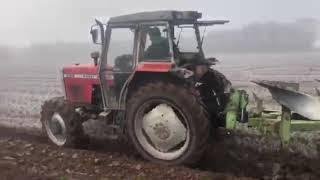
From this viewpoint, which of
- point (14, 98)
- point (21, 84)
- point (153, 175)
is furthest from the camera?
point (21, 84)

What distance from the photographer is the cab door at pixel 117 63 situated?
8.73 meters

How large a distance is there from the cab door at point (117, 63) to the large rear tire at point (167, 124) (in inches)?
21.7

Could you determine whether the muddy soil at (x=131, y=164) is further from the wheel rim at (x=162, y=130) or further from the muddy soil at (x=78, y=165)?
the wheel rim at (x=162, y=130)

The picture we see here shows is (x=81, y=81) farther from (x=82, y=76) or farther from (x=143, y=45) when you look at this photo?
(x=143, y=45)

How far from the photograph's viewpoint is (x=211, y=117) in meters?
8.24

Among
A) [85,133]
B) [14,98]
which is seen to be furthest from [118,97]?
[14,98]

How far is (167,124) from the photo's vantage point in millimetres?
8148

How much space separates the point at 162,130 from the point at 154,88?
2.04ft

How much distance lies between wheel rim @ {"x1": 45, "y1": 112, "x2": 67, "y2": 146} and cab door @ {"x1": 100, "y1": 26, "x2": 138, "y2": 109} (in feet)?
3.23

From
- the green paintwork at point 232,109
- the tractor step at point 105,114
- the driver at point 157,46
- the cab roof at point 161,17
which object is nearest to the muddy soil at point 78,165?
the tractor step at point 105,114

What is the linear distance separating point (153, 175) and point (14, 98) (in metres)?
8.83

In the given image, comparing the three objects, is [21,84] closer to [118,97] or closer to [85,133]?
[85,133]

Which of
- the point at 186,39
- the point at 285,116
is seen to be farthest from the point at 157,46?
the point at 285,116

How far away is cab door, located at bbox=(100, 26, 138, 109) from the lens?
8.73m
